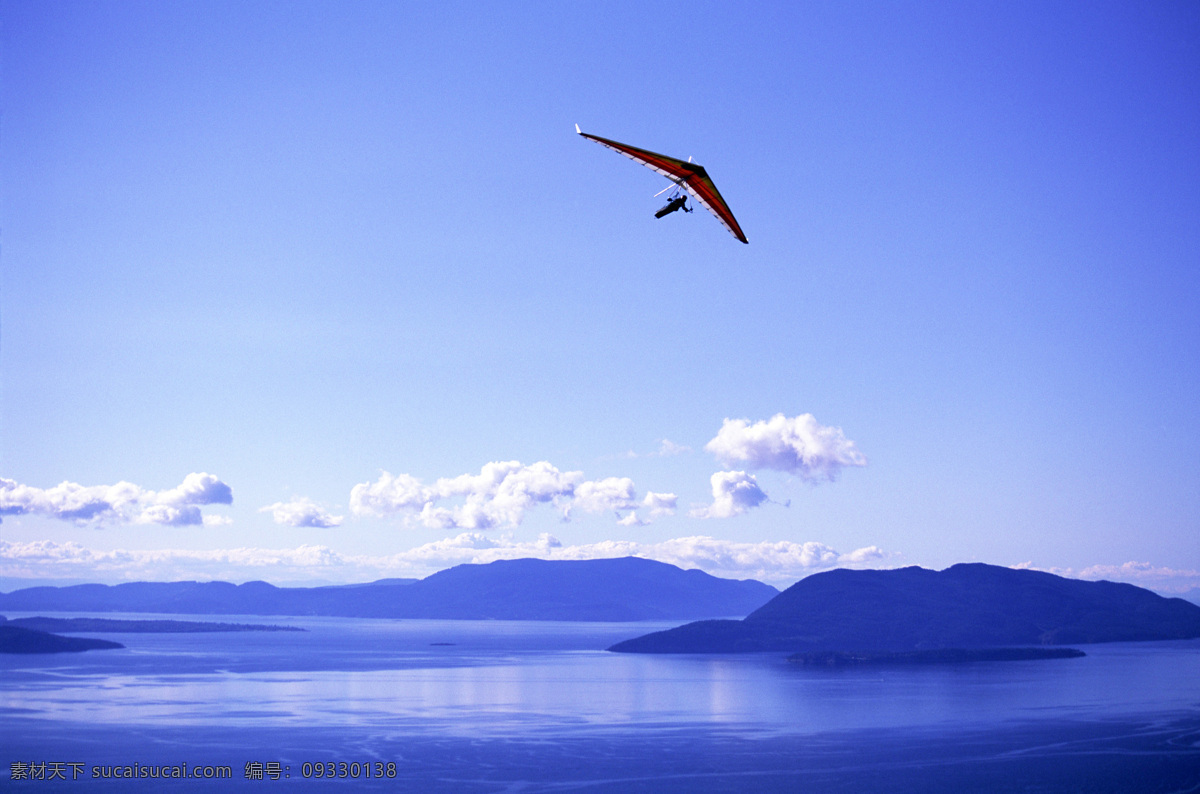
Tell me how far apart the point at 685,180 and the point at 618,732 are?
87553mm

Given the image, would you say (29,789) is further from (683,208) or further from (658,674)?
(658,674)

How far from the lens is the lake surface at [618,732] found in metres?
85.3

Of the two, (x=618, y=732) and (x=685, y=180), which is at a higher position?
(x=685, y=180)

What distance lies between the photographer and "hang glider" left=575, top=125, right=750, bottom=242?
39094 millimetres

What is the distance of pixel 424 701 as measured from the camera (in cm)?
14312

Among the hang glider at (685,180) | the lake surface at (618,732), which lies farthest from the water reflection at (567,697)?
the hang glider at (685,180)

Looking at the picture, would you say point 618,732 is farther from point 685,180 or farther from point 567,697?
point 685,180

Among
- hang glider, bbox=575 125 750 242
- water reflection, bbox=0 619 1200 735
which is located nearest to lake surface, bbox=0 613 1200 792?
water reflection, bbox=0 619 1200 735

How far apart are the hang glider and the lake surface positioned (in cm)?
5670

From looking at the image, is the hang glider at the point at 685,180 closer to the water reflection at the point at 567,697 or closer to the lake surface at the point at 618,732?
the lake surface at the point at 618,732

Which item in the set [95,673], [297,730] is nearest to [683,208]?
[297,730]

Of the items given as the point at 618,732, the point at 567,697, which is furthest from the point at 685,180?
the point at 567,697

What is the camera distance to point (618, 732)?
364ft

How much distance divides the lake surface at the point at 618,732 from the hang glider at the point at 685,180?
5670 cm
